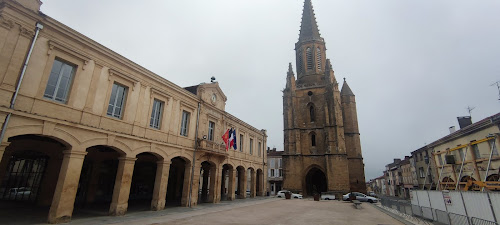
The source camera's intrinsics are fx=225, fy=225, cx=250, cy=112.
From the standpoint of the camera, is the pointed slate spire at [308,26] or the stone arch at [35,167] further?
the pointed slate spire at [308,26]

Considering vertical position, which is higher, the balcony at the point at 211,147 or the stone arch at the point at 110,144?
the balcony at the point at 211,147

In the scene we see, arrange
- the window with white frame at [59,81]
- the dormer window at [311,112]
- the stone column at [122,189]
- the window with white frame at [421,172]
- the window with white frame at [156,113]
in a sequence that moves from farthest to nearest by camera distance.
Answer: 1. the dormer window at [311,112]
2. the window with white frame at [421,172]
3. the window with white frame at [156,113]
4. the stone column at [122,189]
5. the window with white frame at [59,81]

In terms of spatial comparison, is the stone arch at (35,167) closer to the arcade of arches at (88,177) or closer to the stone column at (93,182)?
the arcade of arches at (88,177)

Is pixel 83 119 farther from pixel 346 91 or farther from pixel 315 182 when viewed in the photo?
pixel 346 91

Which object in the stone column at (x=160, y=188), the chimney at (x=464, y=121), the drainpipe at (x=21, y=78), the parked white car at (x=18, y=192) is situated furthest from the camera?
the chimney at (x=464, y=121)

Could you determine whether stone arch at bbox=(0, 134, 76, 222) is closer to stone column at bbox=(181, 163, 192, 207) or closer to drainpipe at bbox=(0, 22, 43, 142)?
drainpipe at bbox=(0, 22, 43, 142)

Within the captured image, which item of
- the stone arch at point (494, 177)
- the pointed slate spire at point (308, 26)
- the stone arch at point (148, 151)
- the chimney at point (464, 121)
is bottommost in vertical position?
the stone arch at point (494, 177)

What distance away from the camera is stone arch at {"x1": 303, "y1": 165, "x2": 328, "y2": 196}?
33.7m

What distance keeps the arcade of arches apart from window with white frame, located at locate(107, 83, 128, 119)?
5.72 ft

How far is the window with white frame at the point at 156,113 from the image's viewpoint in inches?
543

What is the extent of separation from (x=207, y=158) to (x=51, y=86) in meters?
11.0

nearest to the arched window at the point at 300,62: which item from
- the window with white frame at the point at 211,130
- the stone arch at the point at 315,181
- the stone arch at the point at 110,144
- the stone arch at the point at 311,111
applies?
the stone arch at the point at 311,111

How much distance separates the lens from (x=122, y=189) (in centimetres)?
1159

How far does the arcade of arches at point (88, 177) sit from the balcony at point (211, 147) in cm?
63
